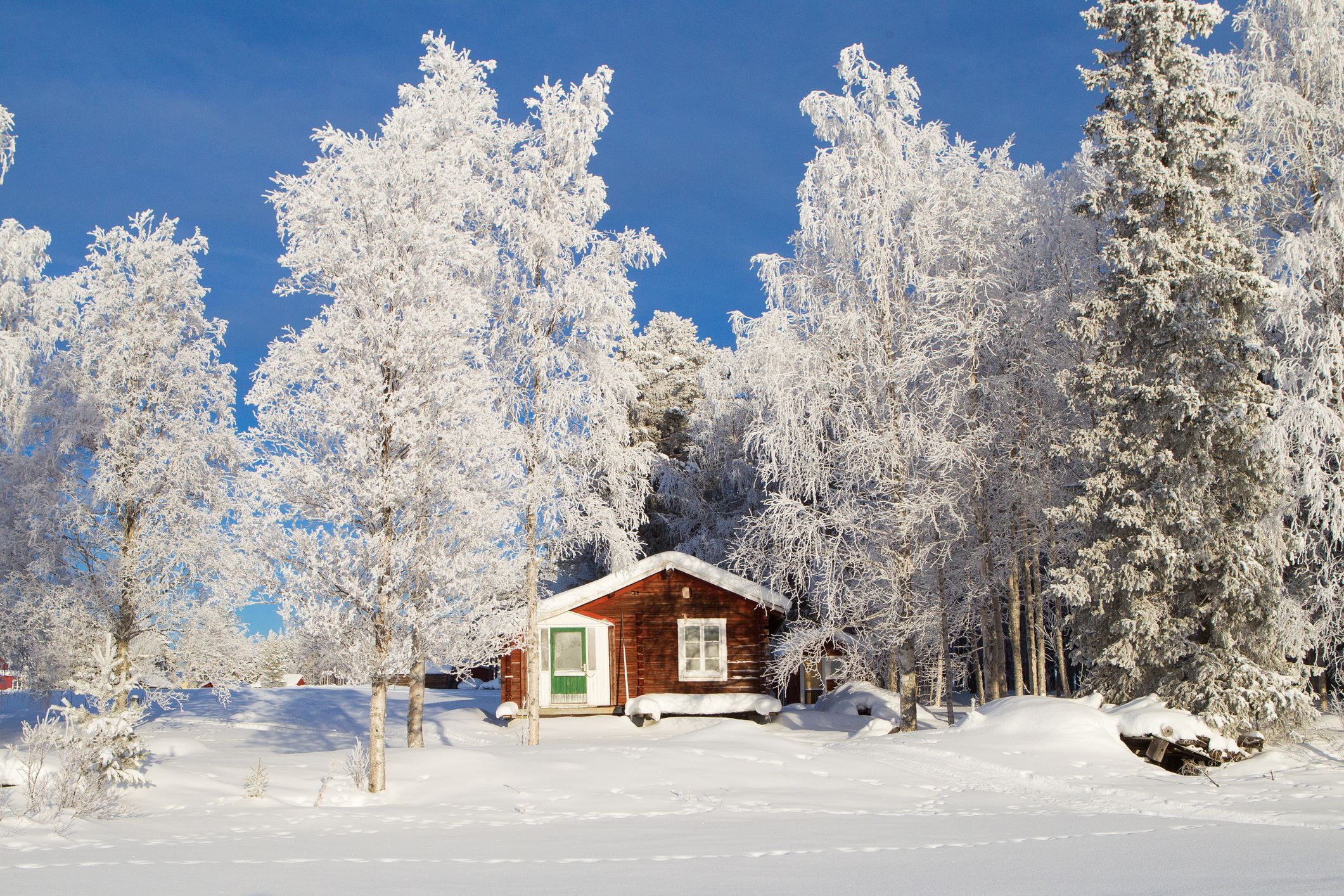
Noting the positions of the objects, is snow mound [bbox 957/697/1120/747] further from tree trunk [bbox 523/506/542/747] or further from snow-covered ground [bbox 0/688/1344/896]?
tree trunk [bbox 523/506/542/747]

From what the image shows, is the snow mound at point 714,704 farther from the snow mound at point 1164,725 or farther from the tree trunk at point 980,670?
the snow mound at point 1164,725

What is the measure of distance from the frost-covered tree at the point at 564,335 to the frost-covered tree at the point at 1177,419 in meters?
8.28

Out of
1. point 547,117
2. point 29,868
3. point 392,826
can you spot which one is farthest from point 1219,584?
point 29,868

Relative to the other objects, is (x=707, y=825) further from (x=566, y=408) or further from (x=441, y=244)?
(x=566, y=408)

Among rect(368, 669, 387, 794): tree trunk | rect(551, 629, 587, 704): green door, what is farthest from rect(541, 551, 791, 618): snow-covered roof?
rect(368, 669, 387, 794): tree trunk

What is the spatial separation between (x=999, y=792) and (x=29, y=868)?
424 inches

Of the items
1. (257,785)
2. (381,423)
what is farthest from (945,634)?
(257,785)

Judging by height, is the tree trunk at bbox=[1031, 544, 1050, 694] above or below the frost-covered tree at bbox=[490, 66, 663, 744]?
below

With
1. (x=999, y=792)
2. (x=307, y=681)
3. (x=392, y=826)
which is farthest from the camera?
(x=307, y=681)

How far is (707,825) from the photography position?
32.9 ft

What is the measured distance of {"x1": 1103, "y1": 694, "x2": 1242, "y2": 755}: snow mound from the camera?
14.6 m

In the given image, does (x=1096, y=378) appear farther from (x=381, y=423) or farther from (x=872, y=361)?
(x=381, y=423)

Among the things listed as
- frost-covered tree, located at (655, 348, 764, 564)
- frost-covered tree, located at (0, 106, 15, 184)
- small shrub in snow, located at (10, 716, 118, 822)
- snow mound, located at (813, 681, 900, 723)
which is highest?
frost-covered tree, located at (0, 106, 15, 184)

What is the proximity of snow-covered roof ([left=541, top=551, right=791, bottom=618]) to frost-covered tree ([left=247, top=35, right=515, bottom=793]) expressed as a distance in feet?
37.0
